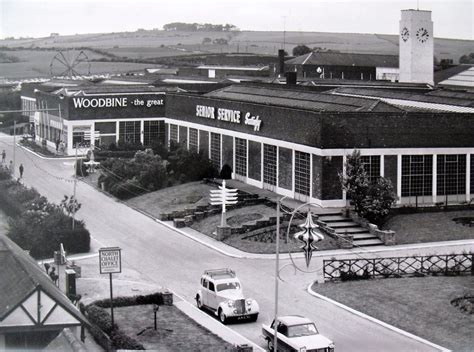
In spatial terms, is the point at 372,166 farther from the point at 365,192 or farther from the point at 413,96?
the point at 413,96

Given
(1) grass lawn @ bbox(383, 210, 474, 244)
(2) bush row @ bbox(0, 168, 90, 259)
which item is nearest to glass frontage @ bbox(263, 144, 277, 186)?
(1) grass lawn @ bbox(383, 210, 474, 244)

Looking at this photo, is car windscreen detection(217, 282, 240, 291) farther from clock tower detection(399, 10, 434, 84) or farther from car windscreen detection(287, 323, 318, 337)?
clock tower detection(399, 10, 434, 84)

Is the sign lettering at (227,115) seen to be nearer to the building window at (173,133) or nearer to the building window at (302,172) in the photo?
the building window at (302,172)

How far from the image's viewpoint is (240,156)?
72375 mm

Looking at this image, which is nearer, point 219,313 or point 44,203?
point 219,313

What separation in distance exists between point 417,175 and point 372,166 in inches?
128

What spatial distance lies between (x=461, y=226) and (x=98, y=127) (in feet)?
166

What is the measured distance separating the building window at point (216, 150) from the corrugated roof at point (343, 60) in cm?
5745

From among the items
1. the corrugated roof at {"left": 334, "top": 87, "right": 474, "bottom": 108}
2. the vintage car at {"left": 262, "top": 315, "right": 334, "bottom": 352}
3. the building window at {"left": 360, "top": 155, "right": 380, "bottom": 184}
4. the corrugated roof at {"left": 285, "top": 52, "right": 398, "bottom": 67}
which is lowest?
the vintage car at {"left": 262, "top": 315, "right": 334, "bottom": 352}

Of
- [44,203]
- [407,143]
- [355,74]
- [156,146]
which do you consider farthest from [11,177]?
[355,74]

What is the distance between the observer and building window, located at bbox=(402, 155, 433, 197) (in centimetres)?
6084

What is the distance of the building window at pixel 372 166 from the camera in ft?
196

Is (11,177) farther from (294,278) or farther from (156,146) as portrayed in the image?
(294,278)

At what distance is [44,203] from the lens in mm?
56344
